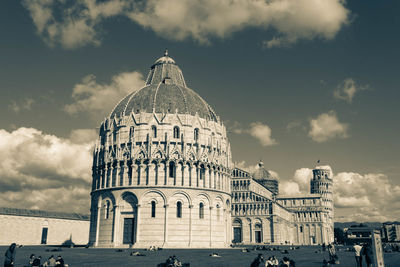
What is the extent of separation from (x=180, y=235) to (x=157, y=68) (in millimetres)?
38689

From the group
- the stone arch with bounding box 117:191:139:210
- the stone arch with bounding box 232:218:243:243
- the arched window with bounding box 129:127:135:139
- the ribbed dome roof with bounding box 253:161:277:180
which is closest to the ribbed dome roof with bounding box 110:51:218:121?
the arched window with bounding box 129:127:135:139

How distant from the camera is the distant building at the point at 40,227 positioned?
93.1 m

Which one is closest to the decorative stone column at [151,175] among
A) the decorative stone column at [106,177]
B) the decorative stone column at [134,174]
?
the decorative stone column at [134,174]

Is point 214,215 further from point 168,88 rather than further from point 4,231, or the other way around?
point 4,231

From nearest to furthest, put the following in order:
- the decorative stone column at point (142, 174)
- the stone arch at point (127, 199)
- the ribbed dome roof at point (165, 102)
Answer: the decorative stone column at point (142, 174), the stone arch at point (127, 199), the ribbed dome roof at point (165, 102)

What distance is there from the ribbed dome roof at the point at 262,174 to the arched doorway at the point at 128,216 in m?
93.2

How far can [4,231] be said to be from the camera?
91750 millimetres

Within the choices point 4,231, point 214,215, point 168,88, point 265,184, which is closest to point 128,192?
point 214,215

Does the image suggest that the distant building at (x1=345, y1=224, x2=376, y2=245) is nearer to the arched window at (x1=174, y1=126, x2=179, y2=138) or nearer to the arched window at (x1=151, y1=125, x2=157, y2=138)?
the arched window at (x1=174, y1=126, x2=179, y2=138)

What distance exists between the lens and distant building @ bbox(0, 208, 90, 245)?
9309 cm

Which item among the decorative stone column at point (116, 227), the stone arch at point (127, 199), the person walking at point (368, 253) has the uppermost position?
the stone arch at point (127, 199)

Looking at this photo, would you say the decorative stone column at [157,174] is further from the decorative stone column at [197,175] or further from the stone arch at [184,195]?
the decorative stone column at [197,175]

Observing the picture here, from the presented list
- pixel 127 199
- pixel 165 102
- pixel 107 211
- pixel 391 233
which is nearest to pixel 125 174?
pixel 127 199

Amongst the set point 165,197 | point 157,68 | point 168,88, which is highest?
point 157,68
